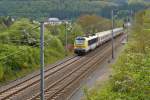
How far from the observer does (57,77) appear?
45.4 meters

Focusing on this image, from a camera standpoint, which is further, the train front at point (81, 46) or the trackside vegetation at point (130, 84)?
the train front at point (81, 46)

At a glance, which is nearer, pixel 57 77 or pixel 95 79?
pixel 95 79

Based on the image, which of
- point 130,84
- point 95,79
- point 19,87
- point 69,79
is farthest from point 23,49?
point 130,84

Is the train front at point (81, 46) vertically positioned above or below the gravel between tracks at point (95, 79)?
above

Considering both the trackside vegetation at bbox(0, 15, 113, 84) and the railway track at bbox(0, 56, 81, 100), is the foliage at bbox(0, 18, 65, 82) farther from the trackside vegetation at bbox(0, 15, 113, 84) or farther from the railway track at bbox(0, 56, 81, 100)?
the railway track at bbox(0, 56, 81, 100)

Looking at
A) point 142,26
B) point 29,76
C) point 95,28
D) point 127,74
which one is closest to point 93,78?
point 29,76

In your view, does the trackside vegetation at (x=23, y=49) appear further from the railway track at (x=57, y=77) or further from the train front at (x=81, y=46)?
the railway track at (x=57, y=77)

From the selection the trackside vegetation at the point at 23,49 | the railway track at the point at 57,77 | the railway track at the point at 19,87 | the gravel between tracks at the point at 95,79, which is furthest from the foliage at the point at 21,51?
the gravel between tracks at the point at 95,79

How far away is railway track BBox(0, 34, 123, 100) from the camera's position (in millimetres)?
35719

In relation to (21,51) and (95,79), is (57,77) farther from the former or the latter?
(21,51)

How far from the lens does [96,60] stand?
61.4m

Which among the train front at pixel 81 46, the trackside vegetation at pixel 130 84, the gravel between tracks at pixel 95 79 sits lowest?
the gravel between tracks at pixel 95 79

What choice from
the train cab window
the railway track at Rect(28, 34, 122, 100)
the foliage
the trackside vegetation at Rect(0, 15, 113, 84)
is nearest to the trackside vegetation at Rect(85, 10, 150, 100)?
the railway track at Rect(28, 34, 122, 100)

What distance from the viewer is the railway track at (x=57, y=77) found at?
3572 centimetres
